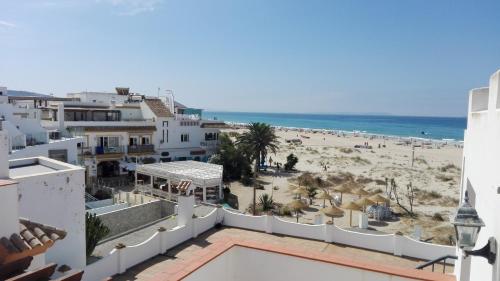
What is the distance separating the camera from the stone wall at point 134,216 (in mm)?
18672

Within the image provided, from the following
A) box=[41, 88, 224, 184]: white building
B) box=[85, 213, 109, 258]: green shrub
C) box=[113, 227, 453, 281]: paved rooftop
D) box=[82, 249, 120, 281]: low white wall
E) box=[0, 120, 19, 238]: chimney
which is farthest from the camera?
box=[41, 88, 224, 184]: white building

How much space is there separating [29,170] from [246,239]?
24.1 ft

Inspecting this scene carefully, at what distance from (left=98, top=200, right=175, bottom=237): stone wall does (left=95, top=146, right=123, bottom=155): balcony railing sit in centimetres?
1768

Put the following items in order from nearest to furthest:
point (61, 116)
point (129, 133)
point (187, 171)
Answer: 1. point (187, 171)
2. point (61, 116)
3. point (129, 133)

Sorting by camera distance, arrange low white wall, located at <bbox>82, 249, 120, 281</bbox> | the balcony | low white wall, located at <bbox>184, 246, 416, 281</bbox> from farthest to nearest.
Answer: the balcony, low white wall, located at <bbox>82, 249, 120, 281</bbox>, low white wall, located at <bbox>184, 246, 416, 281</bbox>

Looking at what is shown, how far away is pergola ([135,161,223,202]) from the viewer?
2691cm

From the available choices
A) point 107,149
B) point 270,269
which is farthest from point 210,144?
point 270,269

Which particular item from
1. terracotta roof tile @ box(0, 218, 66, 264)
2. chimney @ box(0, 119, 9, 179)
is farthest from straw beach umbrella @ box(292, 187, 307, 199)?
terracotta roof tile @ box(0, 218, 66, 264)

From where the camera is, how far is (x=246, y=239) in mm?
13602

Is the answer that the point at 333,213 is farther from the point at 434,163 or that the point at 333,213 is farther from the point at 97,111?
the point at 434,163

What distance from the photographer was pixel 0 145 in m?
7.94

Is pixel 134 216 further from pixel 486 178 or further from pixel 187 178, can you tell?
pixel 486 178

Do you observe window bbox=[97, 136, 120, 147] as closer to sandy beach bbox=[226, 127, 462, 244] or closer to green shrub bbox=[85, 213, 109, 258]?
sandy beach bbox=[226, 127, 462, 244]

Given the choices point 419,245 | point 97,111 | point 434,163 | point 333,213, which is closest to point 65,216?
point 419,245
